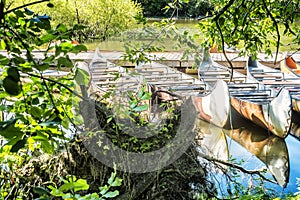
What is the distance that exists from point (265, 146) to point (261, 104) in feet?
1.43

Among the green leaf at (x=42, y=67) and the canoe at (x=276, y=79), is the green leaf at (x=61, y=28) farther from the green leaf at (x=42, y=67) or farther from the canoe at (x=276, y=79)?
the canoe at (x=276, y=79)

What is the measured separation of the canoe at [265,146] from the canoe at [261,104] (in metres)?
0.09

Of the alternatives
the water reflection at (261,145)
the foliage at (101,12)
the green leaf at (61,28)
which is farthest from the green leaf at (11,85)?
the foliage at (101,12)

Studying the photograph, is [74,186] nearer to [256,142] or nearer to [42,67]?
[42,67]

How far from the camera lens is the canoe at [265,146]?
10.8 ft

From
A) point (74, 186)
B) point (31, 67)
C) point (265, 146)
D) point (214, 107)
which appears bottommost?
point (265, 146)

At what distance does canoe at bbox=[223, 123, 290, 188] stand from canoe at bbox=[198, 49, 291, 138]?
0.09 meters

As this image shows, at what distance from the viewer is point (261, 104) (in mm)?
4035

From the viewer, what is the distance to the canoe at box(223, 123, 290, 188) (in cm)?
329

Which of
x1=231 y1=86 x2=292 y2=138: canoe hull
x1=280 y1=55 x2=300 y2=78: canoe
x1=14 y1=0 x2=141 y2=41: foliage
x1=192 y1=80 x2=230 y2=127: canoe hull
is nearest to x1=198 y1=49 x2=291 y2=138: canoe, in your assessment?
x1=231 y1=86 x2=292 y2=138: canoe hull

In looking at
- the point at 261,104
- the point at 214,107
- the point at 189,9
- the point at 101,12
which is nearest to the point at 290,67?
the point at 261,104

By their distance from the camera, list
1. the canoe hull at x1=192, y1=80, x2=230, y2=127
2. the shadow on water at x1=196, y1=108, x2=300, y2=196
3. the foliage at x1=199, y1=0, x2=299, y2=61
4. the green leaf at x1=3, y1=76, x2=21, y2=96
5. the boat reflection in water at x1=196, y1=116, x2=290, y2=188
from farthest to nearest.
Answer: the canoe hull at x1=192, y1=80, x2=230, y2=127 → the boat reflection in water at x1=196, y1=116, x2=290, y2=188 → the shadow on water at x1=196, y1=108, x2=300, y2=196 → the foliage at x1=199, y1=0, x2=299, y2=61 → the green leaf at x1=3, y1=76, x2=21, y2=96

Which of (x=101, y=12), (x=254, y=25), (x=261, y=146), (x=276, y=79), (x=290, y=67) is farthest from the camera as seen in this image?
(x=101, y=12)

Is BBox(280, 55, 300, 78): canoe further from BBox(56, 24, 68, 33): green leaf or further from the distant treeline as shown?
BBox(56, 24, 68, 33): green leaf
